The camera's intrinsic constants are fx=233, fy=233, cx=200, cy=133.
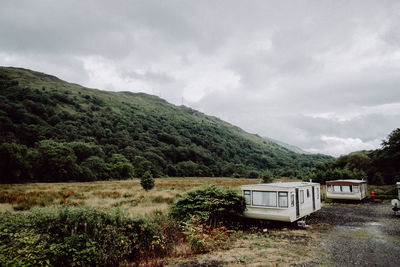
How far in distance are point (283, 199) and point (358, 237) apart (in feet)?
11.6

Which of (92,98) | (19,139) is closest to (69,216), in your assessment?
(19,139)

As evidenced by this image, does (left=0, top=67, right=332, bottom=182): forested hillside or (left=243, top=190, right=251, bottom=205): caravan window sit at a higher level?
(left=0, top=67, right=332, bottom=182): forested hillside

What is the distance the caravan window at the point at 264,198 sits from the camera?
1243 cm

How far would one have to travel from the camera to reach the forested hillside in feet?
166

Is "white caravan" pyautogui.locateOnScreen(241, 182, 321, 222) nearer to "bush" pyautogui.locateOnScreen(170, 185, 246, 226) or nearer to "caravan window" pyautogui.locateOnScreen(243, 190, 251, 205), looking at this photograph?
"caravan window" pyautogui.locateOnScreen(243, 190, 251, 205)

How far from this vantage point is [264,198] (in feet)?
41.8

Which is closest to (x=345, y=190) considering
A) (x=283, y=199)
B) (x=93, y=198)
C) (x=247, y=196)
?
(x=283, y=199)

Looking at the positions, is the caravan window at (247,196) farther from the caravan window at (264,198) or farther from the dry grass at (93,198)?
the dry grass at (93,198)

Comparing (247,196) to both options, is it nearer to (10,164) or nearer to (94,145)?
(10,164)

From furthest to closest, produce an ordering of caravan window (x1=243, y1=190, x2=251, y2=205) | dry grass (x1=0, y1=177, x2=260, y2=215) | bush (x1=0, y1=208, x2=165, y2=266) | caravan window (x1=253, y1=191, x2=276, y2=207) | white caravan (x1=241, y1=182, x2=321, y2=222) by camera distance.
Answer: dry grass (x1=0, y1=177, x2=260, y2=215) < caravan window (x1=243, y1=190, x2=251, y2=205) < caravan window (x1=253, y1=191, x2=276, y2=207) < white caravan (x1=241, y1=182, x2=321, y2=222) < bush (x1=0, y1=208, x2=165, y2=266)

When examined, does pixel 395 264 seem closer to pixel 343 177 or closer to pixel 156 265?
pixel 156 265

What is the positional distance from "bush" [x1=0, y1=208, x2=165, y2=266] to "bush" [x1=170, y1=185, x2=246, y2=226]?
3.57 m

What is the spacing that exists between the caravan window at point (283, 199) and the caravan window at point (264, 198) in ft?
1.01

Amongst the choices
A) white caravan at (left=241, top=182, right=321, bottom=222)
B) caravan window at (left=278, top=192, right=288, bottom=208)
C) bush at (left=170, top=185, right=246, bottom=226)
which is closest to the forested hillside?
bush at (left=170, top=185, right=246, bottom=226)
